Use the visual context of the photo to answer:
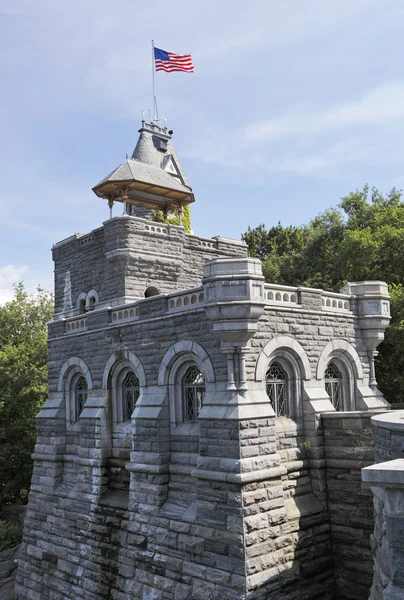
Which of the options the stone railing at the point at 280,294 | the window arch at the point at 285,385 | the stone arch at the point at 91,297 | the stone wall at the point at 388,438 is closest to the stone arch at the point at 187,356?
the window arch at the point at 285,385

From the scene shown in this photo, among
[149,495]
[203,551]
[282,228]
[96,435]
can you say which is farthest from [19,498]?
[282,228]

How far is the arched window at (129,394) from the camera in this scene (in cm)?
1509

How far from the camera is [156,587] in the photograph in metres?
12.5

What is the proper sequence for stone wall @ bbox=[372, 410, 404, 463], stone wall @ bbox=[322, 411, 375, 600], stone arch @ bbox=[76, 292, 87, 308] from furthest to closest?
stone arch @ bbox=[76, 292, 87, 308]
stone wall @ bbox=[322, 411, 375, 600]
stone wall @ bbox=[372, 410, 404, 463]

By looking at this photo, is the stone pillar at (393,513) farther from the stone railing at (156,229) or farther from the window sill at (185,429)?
the stone railing at (156,229)

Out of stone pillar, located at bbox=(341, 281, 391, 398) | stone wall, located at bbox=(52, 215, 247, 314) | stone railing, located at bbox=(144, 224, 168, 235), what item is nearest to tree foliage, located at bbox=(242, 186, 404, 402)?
stone pillar, located at bbox=(341, 281, 391, 398)

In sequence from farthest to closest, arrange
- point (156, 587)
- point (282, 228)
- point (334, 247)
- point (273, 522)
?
point (282, 228), point (334, 247), point (156, 587), point (273, 522)

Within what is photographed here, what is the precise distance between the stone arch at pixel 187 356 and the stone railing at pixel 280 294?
199 centimetres

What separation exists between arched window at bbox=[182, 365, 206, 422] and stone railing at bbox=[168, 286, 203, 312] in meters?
1.45

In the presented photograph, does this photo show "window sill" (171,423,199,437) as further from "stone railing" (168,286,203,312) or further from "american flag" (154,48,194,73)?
"american flag" (154,48,194,73)

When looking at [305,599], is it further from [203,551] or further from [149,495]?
[149,495]

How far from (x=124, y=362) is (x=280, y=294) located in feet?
15.5

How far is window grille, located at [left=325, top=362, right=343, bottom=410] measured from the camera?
14625mm

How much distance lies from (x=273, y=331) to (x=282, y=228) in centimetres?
2734
